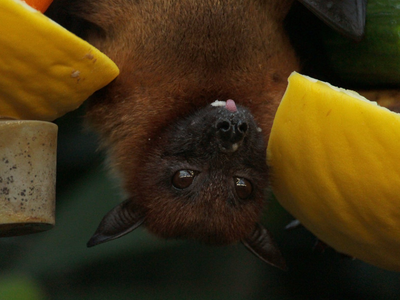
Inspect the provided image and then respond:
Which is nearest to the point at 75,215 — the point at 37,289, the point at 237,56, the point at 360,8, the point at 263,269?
the point at 37,289

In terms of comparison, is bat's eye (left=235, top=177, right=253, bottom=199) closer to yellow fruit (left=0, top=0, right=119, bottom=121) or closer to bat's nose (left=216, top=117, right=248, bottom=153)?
bat's nose (left=216, top=117, right=248, bottom=153)

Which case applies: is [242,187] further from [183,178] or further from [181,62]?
[181,62]

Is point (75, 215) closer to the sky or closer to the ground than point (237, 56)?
closer to the ground

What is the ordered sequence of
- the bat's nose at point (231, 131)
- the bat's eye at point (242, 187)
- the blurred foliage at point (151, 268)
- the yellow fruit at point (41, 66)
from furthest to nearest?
the blurred foliage at point (151, 268) < the bat's eye at point (242, 187) < the bat's nose at point (231, 131) < the yellow fruit at point (41, 66)

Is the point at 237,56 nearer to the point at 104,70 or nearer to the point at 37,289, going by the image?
the point at 104,70

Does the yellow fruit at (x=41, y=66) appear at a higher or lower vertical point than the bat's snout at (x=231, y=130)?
higher

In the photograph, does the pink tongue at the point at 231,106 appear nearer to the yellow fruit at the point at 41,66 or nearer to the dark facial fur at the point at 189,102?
the dark facial fur at the point at 189,102

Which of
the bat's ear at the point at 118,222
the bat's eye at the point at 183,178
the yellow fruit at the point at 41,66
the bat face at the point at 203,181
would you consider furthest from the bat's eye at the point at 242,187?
the yellow fruit at the point at 41,66
